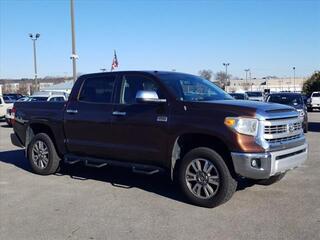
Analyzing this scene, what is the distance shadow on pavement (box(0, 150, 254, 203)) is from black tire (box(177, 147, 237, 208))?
0.29 meters

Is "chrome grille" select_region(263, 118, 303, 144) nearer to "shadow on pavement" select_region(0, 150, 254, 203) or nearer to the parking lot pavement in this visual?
the parking lot pavement

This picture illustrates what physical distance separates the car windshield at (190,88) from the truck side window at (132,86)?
25cm

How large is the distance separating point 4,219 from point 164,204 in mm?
2168

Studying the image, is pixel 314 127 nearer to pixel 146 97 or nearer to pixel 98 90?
pixel 98 90

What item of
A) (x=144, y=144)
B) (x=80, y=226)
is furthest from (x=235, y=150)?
(x=80, y=226)

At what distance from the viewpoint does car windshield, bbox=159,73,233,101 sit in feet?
23.2

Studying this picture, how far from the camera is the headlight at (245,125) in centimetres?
611

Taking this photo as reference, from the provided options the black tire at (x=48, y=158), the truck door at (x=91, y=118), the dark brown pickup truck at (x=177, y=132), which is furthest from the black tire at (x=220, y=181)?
the black tire at (x=48, y=158)

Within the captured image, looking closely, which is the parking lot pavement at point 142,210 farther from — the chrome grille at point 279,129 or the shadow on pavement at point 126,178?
the chrome grille at point 279,129

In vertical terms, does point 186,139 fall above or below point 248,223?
above

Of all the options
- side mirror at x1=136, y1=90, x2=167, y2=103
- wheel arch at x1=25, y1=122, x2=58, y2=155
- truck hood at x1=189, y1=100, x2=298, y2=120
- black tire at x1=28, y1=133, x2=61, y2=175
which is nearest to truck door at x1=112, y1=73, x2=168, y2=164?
side mirror at x1=136, y1=90, x2=167, y2=103

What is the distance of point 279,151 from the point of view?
6.26 meters

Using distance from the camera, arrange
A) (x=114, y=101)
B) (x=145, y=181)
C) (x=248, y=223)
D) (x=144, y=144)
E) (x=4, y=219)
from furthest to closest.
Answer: (x=145, y=181) < (x=114, y=101) < (x=144, y=144) < (x=4, y=219) < (x=248, y=223)

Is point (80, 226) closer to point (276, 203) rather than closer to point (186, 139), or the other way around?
point (186, 139)
